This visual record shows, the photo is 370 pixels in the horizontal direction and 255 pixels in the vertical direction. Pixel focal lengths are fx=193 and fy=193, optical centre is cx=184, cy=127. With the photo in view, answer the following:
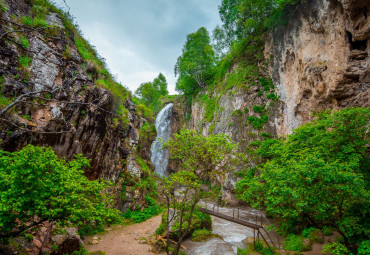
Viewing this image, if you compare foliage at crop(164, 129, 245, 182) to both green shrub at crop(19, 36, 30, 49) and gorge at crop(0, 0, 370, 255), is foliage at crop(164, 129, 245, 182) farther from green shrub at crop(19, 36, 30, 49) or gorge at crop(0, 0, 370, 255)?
green shrub at crop(19, 36, 30, 49)

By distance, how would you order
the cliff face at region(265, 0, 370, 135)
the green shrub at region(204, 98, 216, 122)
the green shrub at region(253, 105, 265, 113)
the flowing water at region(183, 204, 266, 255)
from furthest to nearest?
the green shrub at region(204, 98, 216, 122) < the green shrub at region(253, 105, 265, 113) < the cliff face at region(265, 0, 370, 135) < the flowing water at region(183, 204, 266, 255)

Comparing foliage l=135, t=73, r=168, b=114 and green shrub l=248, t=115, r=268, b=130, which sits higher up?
foliage l=135, t=73, r=168, b=114

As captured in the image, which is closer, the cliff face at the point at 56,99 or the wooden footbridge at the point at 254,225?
the cliff face at the point at 56,99

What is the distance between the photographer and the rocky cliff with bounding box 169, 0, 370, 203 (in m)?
12.6

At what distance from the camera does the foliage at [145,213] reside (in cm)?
1622

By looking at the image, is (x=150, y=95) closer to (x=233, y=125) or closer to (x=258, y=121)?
(x=233, y=125)

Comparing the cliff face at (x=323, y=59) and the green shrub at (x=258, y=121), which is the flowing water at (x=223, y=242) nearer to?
the green shrub at (x=258, y=121)

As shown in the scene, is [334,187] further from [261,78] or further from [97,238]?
[261,78]

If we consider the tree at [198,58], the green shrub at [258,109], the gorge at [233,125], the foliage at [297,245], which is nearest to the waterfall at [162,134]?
the tree at [198,58]

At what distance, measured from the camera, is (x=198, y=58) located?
3328 centimetres

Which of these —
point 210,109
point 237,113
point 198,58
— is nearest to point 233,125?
point 237,113

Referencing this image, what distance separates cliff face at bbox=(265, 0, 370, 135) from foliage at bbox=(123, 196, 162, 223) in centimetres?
1452

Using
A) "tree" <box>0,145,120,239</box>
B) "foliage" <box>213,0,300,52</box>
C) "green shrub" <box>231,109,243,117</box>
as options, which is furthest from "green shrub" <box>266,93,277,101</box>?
"tree" <box>0,145,120,239</box>

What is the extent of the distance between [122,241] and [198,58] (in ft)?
95.3
